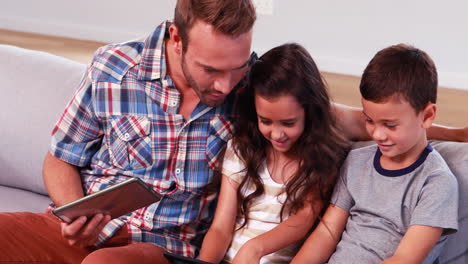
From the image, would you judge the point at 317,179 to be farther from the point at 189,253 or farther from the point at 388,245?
the point at 189,253

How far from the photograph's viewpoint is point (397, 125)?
5.08 ft

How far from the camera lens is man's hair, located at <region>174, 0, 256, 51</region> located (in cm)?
165

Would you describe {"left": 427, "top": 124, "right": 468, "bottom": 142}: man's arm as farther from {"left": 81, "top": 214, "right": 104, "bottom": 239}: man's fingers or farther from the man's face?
A: {"left": 81, "top": 214, "right": 104, "bottom": 239}: man's fingers

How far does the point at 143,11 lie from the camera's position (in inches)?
227

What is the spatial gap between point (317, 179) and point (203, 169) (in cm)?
32

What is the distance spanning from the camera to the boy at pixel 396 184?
1526mm

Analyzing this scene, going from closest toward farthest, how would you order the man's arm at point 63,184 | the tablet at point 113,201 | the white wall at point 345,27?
the tablet at point 113,201 → the man's arm at point 63,184 → the white wall at point 345,27

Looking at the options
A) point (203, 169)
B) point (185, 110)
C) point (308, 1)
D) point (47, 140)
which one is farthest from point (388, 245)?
point (308, 1)

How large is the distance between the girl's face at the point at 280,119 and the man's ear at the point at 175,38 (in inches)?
10.2

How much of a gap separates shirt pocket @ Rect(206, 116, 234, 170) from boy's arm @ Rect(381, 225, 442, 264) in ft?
1.83

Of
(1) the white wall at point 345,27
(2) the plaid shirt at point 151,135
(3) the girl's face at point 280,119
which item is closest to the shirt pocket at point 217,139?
(2) the plaid shirt at point 151,135

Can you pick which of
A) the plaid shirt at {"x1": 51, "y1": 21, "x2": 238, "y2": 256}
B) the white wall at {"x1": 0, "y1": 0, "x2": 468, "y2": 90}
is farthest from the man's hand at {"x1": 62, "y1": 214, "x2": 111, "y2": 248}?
the white wall at {"x1": 0, "y1": 0, "x2": 468, "y2": 90}

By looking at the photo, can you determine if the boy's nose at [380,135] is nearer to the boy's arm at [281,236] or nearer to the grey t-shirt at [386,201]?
the grey t-shirt at [386,201]

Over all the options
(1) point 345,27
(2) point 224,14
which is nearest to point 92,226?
(2) point 224,14
